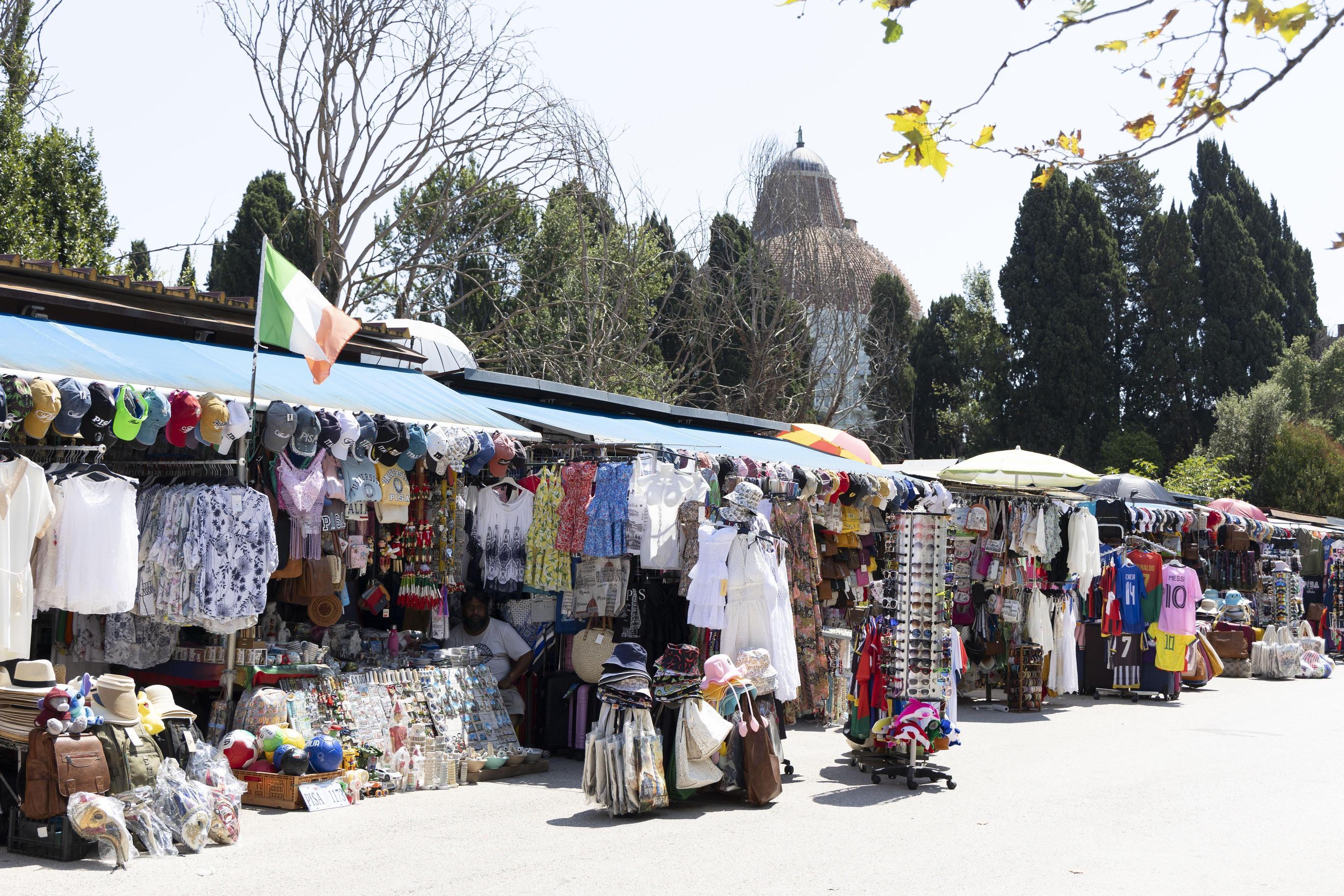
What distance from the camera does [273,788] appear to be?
725 cm

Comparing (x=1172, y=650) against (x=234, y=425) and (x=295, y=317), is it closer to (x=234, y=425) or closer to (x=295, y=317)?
(x=295, y=317)

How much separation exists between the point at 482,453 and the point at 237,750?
2.70 meters

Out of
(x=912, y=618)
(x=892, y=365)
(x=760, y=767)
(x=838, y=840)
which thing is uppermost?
(x=892, y=365)

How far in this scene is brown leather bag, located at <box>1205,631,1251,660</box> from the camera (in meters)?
17.3

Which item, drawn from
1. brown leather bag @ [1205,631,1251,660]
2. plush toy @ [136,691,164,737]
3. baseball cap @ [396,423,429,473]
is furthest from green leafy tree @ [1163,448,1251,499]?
plush toy @ [136,691,164,737]

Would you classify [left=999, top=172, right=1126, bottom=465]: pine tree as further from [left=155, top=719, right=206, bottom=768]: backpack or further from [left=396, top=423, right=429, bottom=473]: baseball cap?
[left=155, top=719, right=206, bottom=768]: backpack

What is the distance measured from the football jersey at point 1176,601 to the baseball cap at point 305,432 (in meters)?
10.2

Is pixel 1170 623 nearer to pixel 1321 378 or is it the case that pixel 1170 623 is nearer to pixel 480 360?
pixel 480 360

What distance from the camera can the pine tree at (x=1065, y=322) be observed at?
33.9m

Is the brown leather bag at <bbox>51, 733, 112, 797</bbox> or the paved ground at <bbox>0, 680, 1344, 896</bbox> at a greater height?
the brown leather bag at <bbox>51, 733, 112, 797</bbox>

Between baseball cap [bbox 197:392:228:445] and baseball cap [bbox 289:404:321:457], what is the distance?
21.9 inches

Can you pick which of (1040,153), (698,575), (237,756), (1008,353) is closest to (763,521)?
(698,575)

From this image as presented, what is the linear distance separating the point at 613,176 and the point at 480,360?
4.27 meters

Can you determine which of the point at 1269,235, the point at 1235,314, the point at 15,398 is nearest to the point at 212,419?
the point at 15,398
